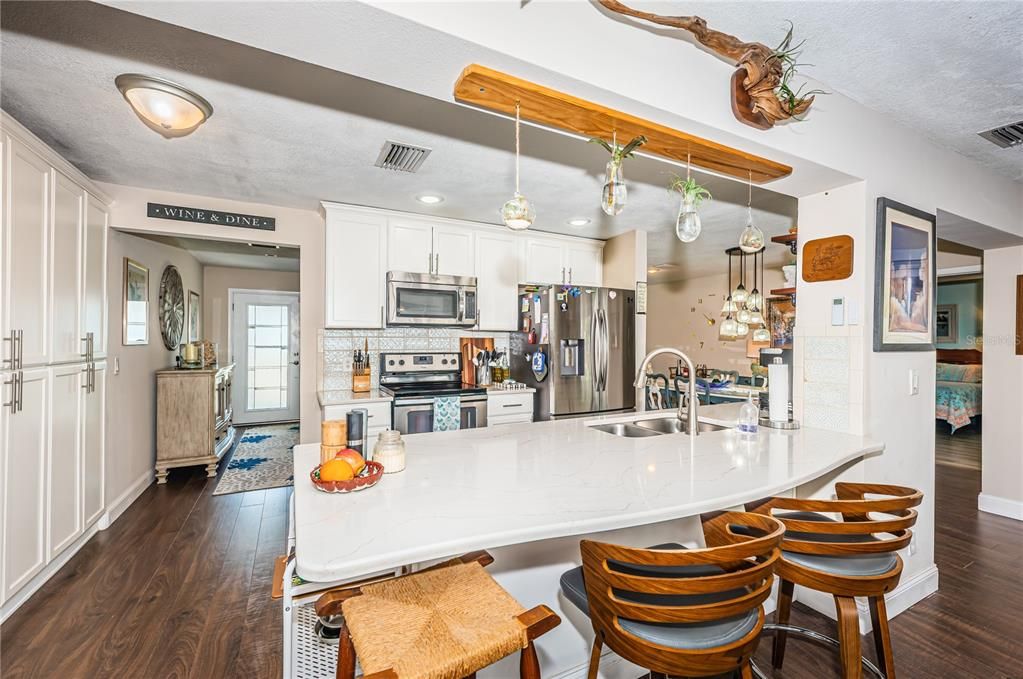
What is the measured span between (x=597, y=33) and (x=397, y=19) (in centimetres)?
64

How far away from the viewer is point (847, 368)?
2.18m

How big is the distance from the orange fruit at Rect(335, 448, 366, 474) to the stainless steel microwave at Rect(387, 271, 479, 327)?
8.05 feet

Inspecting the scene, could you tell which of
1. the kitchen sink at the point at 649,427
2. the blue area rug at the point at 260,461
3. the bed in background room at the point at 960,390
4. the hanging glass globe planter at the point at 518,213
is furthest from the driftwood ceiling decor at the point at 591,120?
the bed in background room at the point at 960,390

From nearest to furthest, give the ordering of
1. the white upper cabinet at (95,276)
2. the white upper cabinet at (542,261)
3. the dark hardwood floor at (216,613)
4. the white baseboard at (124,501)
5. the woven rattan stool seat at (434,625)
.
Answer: the woven rattan stool seat at (434,625), the dark hardwood floor at (216,613), the white upper cabinet at (95,276), the white baseboard at (124,501), the white upper cabinet at (542,261)

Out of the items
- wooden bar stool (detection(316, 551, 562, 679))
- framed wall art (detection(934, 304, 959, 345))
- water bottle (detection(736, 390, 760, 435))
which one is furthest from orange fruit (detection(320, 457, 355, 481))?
framed wall art (detection(934, 304, 959, 345))

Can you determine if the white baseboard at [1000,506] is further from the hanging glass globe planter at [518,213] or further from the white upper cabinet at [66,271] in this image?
the white upper cabinet at [66,271]

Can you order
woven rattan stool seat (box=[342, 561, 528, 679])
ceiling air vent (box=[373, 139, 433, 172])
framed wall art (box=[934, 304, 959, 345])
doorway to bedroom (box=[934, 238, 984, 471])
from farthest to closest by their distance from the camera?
1. framed wall art (box=[934, 304, 959, 345])
2. doorway to bedroom (box=[934, 238, 984, 471])
3. ceiling air vent (box=[373, 139, 433, 172])
4. woven rattan stool seat (box=[342, 561, 528, 679])

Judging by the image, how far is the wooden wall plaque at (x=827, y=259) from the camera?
219 cm

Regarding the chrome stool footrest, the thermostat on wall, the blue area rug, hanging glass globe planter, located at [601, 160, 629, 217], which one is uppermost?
hanging glass globe planter, located at [601, 160, 629, 217]

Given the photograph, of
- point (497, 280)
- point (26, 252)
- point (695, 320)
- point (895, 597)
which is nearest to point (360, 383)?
point (497, 280)

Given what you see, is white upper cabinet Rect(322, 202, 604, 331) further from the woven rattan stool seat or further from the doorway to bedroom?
the doorway to bedroom

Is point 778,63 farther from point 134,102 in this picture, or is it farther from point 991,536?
point 991,536

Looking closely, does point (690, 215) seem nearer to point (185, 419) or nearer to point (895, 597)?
point (895, 597)

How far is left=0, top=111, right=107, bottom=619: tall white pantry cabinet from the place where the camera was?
2.03 metres
